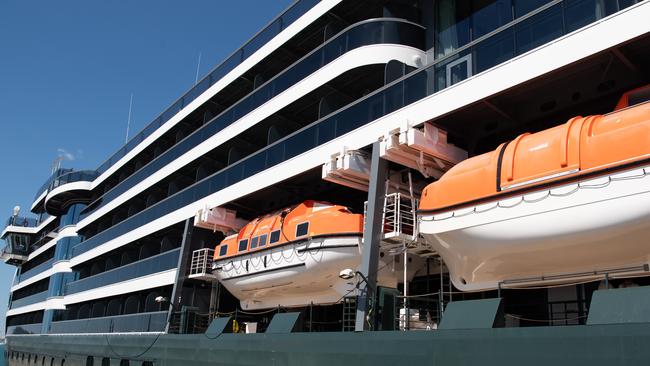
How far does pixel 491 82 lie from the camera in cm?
958

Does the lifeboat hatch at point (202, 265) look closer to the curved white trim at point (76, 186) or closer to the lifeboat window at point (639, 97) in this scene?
the lifeboat window at point (639, 97)

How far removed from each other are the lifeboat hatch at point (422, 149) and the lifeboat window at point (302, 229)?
9.52 ft

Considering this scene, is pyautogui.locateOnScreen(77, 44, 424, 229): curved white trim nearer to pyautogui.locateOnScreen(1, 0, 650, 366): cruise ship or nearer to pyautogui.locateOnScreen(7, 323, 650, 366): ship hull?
pyautogui.locateOnScreen(1, 0, 650, 366): cruise ship

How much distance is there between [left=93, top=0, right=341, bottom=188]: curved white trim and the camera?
15648mm

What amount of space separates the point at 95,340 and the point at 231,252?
911 centimetres

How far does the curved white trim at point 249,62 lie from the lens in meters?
15.6

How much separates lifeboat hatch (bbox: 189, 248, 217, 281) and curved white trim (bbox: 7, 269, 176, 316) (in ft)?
4.03

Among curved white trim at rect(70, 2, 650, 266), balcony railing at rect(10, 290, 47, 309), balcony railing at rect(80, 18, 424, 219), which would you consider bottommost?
balcony railing at rect(10, 290, 47, 309)

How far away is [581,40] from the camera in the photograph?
8.32m

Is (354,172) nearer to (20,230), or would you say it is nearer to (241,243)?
(241,243)

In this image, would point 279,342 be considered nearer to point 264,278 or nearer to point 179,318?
point 264,278

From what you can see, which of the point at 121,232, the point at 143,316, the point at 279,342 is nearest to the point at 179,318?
the point at 143,316

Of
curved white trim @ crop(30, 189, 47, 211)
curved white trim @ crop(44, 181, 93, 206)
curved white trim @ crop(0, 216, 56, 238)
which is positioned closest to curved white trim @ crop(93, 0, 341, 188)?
curved white trim @ crop(44, 181, 93, 206)

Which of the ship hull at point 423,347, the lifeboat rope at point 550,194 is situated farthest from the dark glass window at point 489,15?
the ship hull at point 423,347
